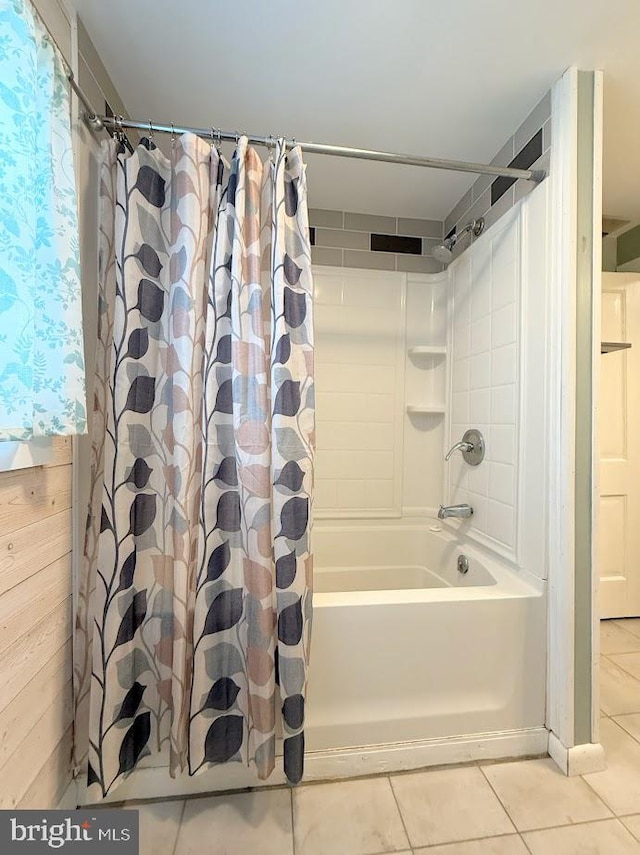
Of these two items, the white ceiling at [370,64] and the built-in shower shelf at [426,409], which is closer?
the white ceiling at [370,64]

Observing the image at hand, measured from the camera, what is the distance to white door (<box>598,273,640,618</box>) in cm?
245

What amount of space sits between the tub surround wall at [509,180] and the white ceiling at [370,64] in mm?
48

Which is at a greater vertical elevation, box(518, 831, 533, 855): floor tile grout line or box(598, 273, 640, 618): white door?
box(598, 273, 640, 618): white door

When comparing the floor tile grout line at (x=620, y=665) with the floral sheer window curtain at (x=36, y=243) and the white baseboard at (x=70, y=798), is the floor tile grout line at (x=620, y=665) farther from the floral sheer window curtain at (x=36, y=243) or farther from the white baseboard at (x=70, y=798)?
the floral sheer window curtain at (x=36, y=243)

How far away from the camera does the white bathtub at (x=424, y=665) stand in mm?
1359

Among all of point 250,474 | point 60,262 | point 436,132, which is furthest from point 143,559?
point 436,132

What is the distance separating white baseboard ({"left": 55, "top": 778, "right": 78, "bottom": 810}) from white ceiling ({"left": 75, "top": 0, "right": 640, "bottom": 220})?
2.27 metres

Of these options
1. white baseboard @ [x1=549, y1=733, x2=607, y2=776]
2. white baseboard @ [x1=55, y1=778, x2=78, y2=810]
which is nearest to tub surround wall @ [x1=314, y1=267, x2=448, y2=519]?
white baseboard @ [x1=549, y1=733, x2=607, y2=776]

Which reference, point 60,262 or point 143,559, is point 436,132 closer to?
point 60,262

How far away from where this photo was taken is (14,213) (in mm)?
770

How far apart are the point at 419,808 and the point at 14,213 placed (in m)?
1.85

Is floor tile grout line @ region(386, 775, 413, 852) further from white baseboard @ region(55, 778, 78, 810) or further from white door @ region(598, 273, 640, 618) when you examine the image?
white door @ region(598, 273, 640, 618)

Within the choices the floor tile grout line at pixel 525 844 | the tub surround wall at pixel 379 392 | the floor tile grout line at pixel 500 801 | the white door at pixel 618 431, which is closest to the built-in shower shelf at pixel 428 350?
the tub surround wall at pixel 379 392

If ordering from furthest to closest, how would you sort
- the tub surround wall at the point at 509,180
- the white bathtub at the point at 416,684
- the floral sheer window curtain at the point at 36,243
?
the tub surround wall at the point at 509,180
the white bathtub at the point at 416,684
the floral sheer window curtain at the point at 36,243
